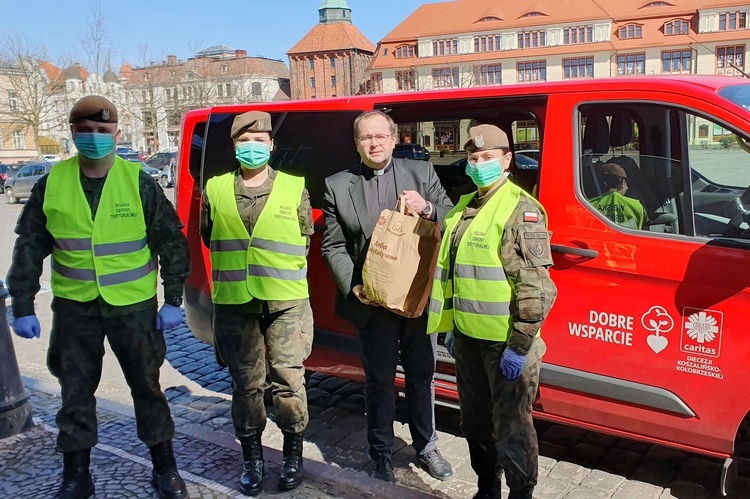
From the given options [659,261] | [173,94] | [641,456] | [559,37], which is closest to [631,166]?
[659,261]

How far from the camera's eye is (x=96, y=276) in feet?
9.86

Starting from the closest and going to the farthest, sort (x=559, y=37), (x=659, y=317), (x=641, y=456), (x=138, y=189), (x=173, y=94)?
(x=659, y=317) < (x=138, y=189) < (x=641, y=456) < (x=173, y=94) < (x=559, y=37)

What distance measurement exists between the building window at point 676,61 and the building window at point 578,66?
6600 millimetres

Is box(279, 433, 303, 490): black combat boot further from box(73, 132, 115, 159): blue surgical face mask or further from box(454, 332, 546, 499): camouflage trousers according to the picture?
box(73, 132, 115, 159): blue surgical face mask

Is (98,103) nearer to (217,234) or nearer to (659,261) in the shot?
(217,234)

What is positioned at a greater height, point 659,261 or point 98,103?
point 98,103

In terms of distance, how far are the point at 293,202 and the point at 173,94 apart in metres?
44.0

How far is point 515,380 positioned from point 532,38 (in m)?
69.6

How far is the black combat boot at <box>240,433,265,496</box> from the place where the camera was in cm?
322

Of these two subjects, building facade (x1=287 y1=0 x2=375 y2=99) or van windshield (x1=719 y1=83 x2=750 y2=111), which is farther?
building facade (x1=287 y1=0 x2=375 y2=99)

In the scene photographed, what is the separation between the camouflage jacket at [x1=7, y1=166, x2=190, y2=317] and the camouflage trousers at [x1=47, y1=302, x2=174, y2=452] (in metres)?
0.06

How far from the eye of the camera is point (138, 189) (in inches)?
122

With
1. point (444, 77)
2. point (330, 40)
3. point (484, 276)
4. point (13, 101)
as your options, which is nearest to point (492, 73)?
point (444, 77)

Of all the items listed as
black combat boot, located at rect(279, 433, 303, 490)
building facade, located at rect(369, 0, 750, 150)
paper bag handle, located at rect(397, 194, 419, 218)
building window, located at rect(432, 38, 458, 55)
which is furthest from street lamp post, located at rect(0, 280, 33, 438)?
building window, located at rect(432, 38, 458, 55)
